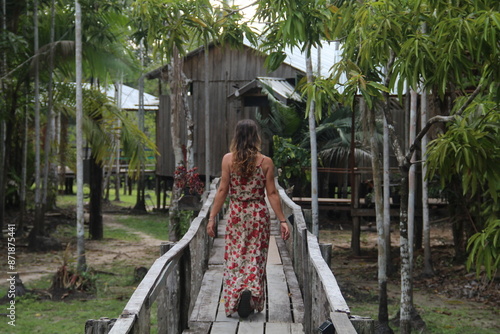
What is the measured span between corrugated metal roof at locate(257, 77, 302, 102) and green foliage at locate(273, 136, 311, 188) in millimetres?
1185

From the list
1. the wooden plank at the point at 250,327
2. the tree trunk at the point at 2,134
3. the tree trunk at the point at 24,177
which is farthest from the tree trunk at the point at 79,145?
the wooden plank at the point at 250,327

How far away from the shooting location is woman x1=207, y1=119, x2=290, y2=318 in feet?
20.5

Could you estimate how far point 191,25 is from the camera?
10844mm

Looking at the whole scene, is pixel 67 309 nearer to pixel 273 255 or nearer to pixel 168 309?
pixel 273 255

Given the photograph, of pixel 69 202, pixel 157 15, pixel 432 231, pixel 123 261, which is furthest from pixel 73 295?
pixel 69 202

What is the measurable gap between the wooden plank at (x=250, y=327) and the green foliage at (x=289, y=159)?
13.2 m

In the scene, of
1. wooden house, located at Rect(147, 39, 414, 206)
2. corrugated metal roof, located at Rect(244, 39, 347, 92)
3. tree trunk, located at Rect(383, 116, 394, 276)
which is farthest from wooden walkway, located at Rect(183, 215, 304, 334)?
corrugated metal roof, located at Rect(244, 39, 347, 92)

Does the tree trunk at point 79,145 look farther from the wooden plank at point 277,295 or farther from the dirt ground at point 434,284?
the wooden plank at point 277,295

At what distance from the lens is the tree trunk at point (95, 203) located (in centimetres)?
2236

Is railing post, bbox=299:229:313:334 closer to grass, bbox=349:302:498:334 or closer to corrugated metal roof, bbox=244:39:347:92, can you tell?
grass, bbox=349:302:498:334

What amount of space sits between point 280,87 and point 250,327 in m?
15.1

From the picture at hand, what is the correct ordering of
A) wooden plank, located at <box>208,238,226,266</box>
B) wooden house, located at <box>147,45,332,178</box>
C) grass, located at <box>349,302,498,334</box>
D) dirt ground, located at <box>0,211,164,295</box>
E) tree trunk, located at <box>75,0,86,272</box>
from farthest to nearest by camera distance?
wooden house, located at <box>147,45,332,178</box> → dirt ground, located at <box>0,211,164,295</box> → tree trunk, located at <box>75,0,86,272</box> → grass, located at <box>349,302,498,334</box> → wooden plank, located at <box>208,238,226,266</box>

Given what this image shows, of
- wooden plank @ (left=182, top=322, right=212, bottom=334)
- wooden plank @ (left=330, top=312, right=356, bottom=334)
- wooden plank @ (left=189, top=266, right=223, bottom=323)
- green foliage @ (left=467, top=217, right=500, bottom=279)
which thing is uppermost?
green foliage @ (left=467, top=217, right=500, bottom=279)

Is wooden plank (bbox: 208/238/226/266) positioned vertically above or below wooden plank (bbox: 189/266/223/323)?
above
